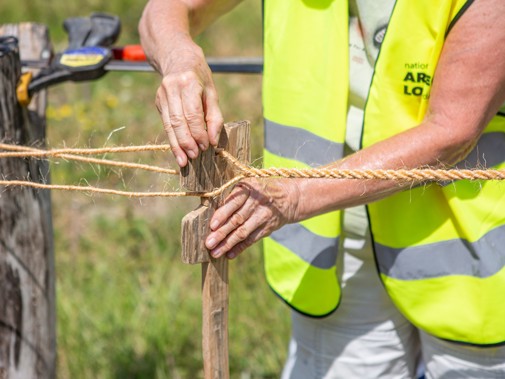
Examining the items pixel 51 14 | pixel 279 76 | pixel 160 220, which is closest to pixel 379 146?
pixel 279 76

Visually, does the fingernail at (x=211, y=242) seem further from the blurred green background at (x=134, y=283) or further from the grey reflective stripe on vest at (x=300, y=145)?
the blurred green background at (x=134, y=283)

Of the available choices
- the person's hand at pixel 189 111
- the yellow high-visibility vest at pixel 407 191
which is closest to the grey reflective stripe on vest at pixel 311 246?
the yellow high-visibility vest at pixel 407 191

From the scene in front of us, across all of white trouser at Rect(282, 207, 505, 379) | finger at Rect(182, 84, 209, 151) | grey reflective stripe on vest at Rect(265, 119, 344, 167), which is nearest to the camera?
finger at Rect(182, 84, 209, 151)

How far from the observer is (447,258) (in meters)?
1.71

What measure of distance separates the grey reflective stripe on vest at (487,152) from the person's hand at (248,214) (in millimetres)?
389

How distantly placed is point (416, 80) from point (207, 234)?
19.4 inches

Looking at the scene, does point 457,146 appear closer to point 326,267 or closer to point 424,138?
point 424,138

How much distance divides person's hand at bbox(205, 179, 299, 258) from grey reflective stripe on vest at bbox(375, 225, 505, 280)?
1.15ft

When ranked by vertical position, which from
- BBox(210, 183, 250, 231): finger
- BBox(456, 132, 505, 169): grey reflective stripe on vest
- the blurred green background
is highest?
BBox(456, 132, 505, 169): grey reflective stripe on vest

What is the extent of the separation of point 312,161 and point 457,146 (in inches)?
13.6

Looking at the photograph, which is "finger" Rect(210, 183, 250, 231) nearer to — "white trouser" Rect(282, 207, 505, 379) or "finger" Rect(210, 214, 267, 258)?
"finger" Rect(210, 214, 267, 258)

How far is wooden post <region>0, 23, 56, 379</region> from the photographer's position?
202cm

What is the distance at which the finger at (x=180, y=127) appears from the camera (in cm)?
139

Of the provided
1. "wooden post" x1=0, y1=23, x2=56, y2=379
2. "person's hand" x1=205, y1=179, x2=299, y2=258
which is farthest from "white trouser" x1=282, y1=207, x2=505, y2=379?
"wooden post" x1=0, y1=23, x2=56, y2=379
